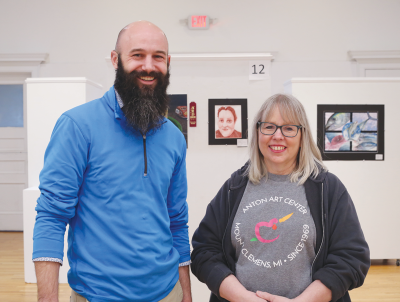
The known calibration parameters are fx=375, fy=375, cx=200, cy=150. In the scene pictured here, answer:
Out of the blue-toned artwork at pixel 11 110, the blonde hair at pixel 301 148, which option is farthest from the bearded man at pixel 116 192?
the blue-toned artwork at pixel 11 110

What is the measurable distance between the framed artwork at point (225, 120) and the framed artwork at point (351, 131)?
958 mm

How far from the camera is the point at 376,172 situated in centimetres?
452

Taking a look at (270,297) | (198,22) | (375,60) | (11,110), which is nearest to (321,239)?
(270,297)

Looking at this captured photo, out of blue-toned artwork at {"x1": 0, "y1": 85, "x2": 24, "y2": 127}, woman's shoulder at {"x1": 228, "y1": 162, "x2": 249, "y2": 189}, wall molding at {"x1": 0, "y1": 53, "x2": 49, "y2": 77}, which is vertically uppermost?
wall molding at {"x1": 0, "y1": 53, "x2": 49, "y2": 77}

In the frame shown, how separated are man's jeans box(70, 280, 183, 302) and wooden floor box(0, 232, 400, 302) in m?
2.45

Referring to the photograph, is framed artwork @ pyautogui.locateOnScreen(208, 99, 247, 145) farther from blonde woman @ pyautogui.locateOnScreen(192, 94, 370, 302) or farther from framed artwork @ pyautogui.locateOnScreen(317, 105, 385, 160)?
blonde woman @ pyautogui.locateOnScreen(192, 94, 370, 302)

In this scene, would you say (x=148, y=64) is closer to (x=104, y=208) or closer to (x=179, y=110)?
(x=104, y=208)

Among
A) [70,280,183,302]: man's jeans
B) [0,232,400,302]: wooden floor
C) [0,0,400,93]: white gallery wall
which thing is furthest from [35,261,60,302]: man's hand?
[0,0,400,93]: white gallery wall

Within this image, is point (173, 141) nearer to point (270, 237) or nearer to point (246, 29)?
point (270, 237)

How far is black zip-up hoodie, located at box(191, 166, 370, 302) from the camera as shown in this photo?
4.52 ft

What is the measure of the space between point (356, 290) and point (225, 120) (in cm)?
225

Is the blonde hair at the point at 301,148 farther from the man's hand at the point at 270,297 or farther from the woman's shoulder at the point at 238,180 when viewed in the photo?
the man's hand at the point at 270,297

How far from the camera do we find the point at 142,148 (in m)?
1.38

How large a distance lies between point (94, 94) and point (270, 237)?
3324mm
